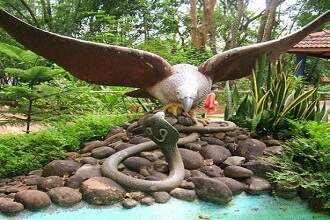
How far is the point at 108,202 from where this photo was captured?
346 centimetres

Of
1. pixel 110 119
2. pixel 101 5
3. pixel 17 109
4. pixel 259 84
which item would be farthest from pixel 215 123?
pixel 101 5

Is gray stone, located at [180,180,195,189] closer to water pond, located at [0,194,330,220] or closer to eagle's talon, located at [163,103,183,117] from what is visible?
water pond, located at [0,194,330,220]

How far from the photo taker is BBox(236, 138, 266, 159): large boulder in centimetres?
441

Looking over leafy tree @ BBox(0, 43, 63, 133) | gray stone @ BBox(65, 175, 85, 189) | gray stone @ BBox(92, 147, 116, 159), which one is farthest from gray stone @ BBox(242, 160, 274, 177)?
leafy tree @ BBox(0, 43, 63, 133)

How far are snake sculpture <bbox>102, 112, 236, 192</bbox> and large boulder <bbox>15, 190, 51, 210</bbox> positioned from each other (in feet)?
1.76

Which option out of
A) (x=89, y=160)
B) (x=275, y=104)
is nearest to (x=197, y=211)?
(x=89, y=160)

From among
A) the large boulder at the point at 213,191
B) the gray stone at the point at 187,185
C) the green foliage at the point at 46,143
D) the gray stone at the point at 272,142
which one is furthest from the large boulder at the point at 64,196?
the gray stone at the point at 272,142

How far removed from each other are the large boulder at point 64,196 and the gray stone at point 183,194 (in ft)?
2.36

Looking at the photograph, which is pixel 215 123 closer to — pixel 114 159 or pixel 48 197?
pixel 114 159

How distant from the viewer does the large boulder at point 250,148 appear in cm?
441

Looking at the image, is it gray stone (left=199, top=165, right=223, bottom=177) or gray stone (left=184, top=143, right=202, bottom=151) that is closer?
gray stone (left=199, top=165, right=223, bottom=177)

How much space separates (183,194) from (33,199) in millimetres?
1111

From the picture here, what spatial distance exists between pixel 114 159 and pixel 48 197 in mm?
700

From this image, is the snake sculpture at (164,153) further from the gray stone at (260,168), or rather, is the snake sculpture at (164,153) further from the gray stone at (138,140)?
the gray stone at (260,168)
